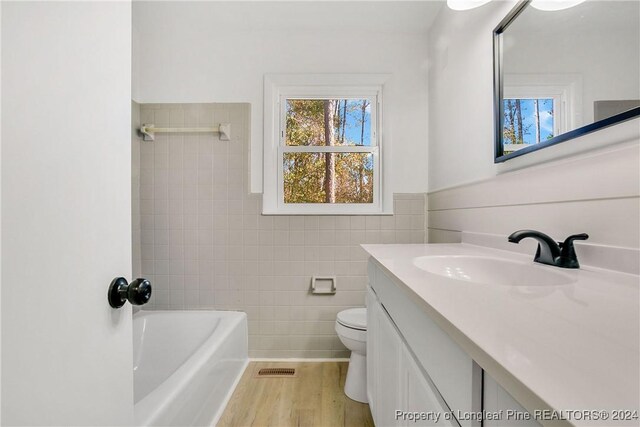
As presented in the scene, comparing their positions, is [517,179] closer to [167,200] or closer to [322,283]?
[322,283]

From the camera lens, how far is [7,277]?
39 centimetres

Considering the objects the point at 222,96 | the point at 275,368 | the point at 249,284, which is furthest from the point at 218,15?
the point at 275,368

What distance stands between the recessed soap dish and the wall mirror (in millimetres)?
1305

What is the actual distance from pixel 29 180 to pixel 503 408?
74 cm

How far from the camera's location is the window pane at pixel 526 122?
100 centimetres

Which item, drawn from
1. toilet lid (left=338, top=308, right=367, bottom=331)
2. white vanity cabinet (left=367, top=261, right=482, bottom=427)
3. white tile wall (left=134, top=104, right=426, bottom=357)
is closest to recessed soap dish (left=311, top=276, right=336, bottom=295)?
white tile wall (left=134, top=104, right=426, bottom=357)

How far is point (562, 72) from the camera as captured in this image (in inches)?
37.1

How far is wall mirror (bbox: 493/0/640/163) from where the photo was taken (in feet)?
2.47

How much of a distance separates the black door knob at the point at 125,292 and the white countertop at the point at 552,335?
1.85 feet

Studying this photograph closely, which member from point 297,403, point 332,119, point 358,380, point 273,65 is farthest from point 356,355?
point 273,65

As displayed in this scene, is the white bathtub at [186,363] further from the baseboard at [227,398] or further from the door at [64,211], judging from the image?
the door at [64,211]

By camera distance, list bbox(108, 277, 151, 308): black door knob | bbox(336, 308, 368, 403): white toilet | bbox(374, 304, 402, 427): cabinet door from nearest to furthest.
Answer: bbox(108, 277, 151, 308): black door knob, bbox(374, 304, 402, 427): cabinet door, bbox(336, 308, 368, 403): white toilet

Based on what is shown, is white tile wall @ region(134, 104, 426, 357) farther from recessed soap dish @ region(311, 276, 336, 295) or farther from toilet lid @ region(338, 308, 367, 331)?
toilet lid @ region(338, 308, 367, 331)

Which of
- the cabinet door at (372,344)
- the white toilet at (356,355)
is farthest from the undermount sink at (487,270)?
the white toilet at (356,355)
